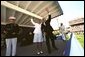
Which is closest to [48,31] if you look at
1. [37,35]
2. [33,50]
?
[37,35]

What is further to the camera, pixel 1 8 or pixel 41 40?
pixel 41 40

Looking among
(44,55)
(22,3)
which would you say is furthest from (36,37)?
(22,3)

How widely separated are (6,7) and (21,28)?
16.1 inches

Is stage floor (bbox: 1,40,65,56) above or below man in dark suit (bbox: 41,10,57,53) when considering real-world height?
below

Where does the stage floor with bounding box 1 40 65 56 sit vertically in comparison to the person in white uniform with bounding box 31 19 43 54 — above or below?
below

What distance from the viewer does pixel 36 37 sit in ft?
11.4

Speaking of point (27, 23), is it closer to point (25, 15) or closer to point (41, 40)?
point (25, 15)

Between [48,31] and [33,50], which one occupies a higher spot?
[48,31]

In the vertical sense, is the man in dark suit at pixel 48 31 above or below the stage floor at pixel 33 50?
above

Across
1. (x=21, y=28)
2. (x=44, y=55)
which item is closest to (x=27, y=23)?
(x=21, y=28)

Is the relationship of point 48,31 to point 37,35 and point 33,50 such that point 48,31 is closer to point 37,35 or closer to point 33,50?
point 37,35

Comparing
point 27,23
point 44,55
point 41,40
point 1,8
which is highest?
point 1,8

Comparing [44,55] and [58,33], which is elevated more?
[58,33]

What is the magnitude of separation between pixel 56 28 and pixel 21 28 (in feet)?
1.87
